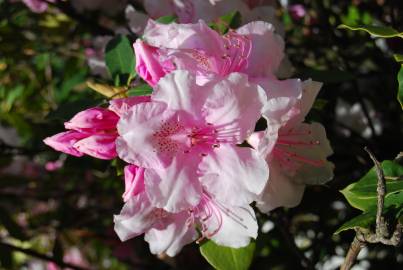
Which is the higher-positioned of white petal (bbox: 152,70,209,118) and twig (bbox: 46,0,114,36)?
white petal (bbox: 152,70,209,118)

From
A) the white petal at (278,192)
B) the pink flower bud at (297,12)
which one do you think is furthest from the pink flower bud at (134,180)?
the pink flower bud at (297,12)

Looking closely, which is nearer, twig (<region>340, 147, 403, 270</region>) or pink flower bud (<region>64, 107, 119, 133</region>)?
twig (<region>340, 147, 403, 270</region>)

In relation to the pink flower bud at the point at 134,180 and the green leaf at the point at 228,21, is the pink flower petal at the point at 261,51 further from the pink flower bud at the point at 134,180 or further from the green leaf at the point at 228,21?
the pink flower bud at the point at 134,180

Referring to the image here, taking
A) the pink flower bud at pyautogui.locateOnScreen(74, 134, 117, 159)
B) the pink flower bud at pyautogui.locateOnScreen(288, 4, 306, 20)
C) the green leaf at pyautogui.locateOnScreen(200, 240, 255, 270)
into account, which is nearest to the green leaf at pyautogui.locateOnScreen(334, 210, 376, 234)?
the green leaf at pyautogui.locateOnScreen(200, 240, 255, 270)

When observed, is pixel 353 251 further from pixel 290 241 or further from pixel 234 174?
pixel 290 241

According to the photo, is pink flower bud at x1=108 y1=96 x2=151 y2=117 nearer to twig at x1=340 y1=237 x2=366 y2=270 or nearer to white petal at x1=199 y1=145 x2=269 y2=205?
white petal at x1=199 y1=145 x2=269 y2=205

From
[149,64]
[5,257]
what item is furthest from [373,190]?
[5,257]
